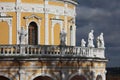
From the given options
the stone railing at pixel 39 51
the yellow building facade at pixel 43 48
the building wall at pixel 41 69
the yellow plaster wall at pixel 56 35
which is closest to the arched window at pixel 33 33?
the yellow building facade at pixel 43 48

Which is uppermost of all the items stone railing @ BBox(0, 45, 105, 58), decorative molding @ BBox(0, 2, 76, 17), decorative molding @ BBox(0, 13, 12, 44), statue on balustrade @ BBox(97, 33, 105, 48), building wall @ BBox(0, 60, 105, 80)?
decorative molding @ BBox(0, 2, 76, 17)

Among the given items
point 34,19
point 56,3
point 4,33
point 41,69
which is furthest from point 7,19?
point 41,69

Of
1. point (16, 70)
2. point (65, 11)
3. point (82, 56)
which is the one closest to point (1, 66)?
point (16, 70)

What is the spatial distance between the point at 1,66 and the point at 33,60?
6.90 feet

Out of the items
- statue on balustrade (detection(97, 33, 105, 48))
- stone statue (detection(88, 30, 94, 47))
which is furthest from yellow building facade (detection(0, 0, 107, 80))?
stone statue (detection(88, 30, 94, 47))

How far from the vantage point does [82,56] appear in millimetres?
34500

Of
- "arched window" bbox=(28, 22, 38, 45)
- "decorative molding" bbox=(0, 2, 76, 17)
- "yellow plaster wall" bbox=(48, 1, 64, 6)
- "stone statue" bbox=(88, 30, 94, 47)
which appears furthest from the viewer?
"yellow plaster wall" bbox=(48, 1, 64, 6)

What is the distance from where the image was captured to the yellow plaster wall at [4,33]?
38750 mm

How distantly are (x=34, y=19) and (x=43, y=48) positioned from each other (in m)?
6.61

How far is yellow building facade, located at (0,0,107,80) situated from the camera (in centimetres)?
3269

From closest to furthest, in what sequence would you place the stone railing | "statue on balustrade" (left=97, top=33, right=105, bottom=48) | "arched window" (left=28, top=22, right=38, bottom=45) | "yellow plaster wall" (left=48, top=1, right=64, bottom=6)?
1. the stone railing
2. "statue on balustrade" (left=97, top=33, right=105, bottom=48)
3. "arched window" (left=28, top=22, right=38, bottom=45)
4. "yellow plaster wall" (left=48, top=1, right=64, bottom=6)

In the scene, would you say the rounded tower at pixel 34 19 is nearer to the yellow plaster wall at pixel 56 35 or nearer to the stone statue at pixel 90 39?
the yellow plaster wall at pixel 56 35

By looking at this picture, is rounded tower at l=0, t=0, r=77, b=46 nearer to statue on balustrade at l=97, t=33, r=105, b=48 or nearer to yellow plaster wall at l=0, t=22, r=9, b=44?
yellow plaster wall at l=0, t=22, r=9, b=44

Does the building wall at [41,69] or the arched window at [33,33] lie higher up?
the arched window at [33,33]
